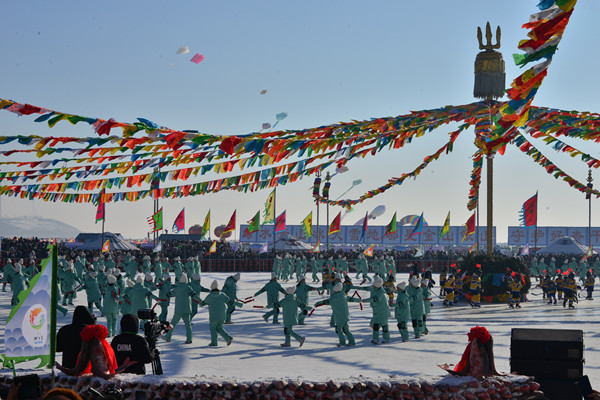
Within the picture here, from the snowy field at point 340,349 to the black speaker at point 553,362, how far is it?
47.1 inches

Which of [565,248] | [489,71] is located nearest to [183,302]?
[489,71]

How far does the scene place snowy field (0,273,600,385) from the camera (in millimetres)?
11867

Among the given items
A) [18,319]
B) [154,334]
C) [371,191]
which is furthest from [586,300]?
[18,319]

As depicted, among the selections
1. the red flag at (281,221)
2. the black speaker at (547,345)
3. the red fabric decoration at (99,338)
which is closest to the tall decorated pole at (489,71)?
the black speaker at (547,345)

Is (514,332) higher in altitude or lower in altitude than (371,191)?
lower

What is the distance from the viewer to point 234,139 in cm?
1445

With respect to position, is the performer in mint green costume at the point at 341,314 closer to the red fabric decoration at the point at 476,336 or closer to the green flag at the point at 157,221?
the red fabric decoration at the point at 476,336

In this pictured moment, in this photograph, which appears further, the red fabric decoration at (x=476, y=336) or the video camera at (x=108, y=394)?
the red fabric decoration at (x=476, y=336)

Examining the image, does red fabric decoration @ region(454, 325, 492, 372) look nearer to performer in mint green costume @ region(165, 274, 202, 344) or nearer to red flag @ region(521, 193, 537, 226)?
performer in mint green costume @ region(165, 274, 202, 344)

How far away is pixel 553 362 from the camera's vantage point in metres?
7.92

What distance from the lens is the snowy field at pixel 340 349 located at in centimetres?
1187

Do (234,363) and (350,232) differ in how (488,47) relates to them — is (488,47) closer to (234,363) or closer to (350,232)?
(234,363)

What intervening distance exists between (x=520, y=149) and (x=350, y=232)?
5045 cm

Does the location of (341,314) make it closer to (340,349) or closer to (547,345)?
(340,349)
